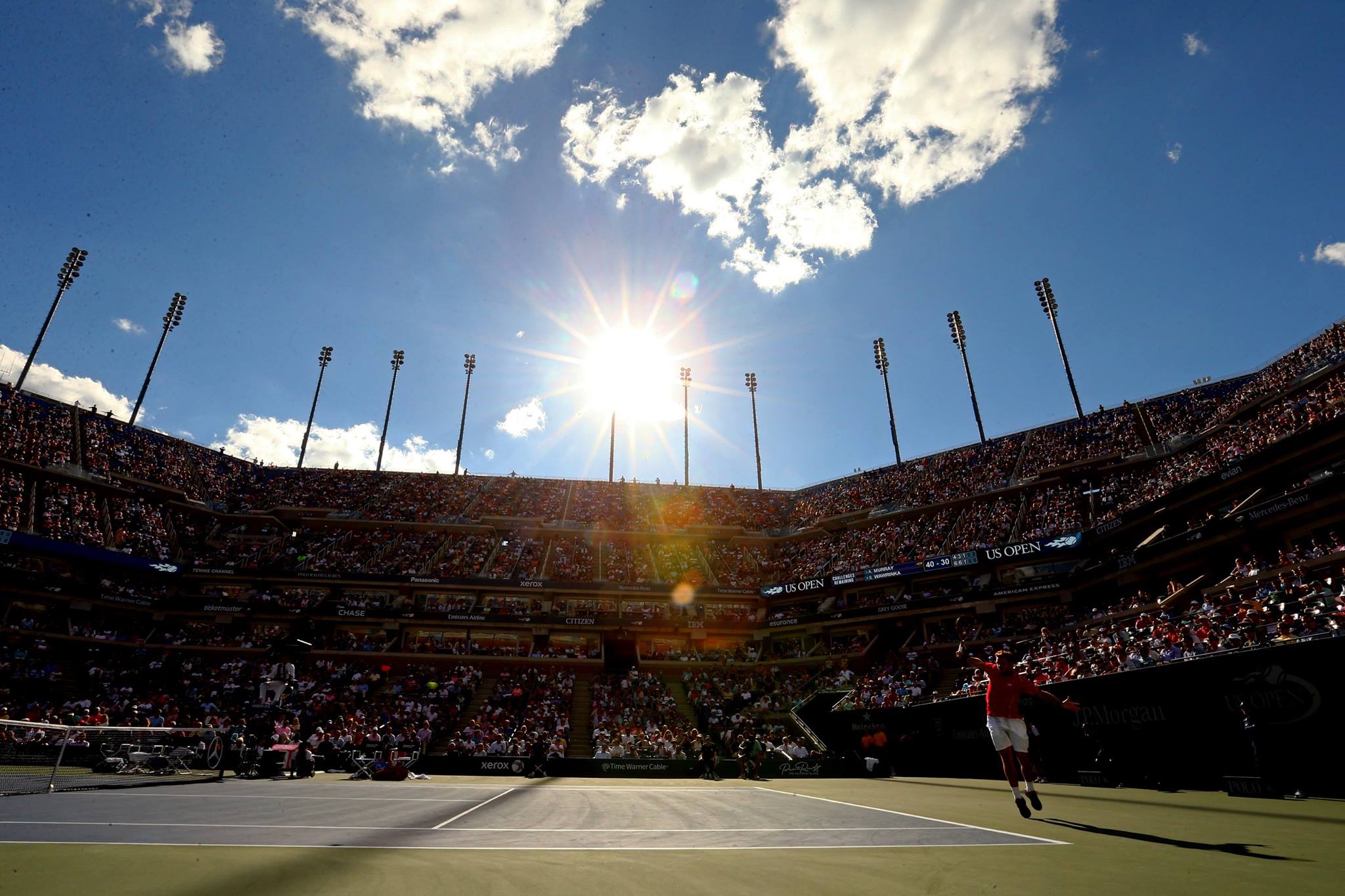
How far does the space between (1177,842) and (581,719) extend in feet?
112

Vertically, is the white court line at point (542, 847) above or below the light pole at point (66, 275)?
below

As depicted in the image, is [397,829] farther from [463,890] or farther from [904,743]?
[904,743]

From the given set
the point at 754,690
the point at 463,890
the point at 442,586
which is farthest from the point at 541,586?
the point at 463,890

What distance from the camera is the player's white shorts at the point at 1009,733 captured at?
27.3ft

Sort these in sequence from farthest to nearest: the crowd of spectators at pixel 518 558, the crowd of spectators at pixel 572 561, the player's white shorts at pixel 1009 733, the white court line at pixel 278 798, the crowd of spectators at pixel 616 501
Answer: the crowd of spectators at pixel 572 561 < the crowd of spectators at pixel 518 558 < the crowd of spectators at pixel 616 501 < the white court line at pixel 278 798 < the player's white shorts at pixel 1009 733

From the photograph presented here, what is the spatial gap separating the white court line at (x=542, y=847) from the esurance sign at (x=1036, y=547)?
3273cm

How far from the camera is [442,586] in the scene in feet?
146

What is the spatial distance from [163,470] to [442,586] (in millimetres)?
24498

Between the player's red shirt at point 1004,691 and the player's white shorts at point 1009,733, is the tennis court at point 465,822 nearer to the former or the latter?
the player's white shorts at point 1009,733

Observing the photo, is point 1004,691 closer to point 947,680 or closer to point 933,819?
point 933,819

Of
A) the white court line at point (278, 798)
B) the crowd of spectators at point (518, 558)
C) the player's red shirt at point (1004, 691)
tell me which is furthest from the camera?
the crowd of spectators at point (518, 558)

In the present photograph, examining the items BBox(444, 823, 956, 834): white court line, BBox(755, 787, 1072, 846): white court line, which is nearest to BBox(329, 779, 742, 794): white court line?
BBox(755, 787, 1072, 846): white court line

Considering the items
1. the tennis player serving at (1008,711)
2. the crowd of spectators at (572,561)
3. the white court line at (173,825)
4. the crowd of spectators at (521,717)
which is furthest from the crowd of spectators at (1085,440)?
the white court line at (173,825)

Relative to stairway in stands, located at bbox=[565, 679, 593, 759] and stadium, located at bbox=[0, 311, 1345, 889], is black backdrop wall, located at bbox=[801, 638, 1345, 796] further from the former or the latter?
stairway in stands, located at bbox=[565, 679, 593, 759]
